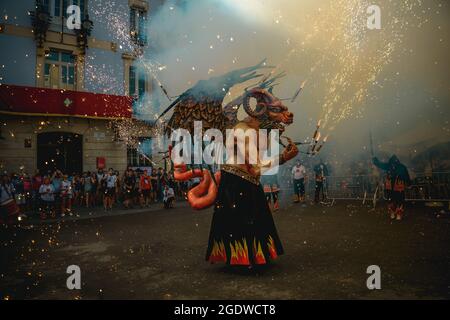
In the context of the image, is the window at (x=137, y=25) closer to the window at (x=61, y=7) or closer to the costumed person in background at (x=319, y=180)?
the window at (x=61, y=7)

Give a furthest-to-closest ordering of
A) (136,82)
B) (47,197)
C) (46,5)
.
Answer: (136,82) → (46,5) → (47,197)

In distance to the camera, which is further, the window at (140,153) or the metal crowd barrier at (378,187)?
the window at (140,153)

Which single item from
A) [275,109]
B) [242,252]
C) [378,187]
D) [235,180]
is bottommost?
[242,252]

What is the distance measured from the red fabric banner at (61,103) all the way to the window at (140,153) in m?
1.82

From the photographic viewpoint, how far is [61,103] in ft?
45.9

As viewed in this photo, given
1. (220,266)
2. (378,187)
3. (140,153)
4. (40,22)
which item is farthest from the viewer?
(140,153)

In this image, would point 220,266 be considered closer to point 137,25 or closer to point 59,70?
point 59,70

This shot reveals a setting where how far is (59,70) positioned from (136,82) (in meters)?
3.63

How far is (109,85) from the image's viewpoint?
1616 centimetres

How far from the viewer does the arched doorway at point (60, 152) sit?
48.2 feet

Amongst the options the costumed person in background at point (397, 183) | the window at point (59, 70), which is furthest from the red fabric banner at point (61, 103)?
the costumed person in background at point (397, 183)

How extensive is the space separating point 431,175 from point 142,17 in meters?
15.0

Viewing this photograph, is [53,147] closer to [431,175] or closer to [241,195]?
[241,195]

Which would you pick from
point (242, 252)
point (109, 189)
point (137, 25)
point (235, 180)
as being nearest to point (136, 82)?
point (137, 25)
